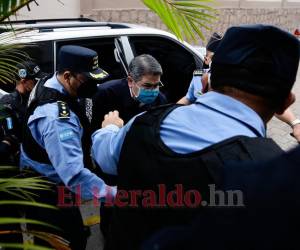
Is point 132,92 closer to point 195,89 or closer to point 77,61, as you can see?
point 77,61

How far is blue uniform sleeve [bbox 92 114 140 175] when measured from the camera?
1464 millimetres

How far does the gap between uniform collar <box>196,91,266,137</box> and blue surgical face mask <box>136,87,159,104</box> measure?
159cm

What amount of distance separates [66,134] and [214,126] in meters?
1.09

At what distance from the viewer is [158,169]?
3.63 ft

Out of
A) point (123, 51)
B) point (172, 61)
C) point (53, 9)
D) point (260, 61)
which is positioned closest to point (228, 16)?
point (53, 9)

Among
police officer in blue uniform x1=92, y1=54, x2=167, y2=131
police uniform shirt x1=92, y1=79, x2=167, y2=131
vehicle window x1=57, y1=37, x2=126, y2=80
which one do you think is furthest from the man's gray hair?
A: vehicle window x1=57, y1=37, x2=126, y2=80

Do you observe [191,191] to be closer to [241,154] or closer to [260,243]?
[241,154]

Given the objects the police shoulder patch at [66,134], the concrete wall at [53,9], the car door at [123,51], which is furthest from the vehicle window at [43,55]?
the concrete wall at [53,9]

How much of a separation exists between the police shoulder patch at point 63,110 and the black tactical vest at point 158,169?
2.68 ft

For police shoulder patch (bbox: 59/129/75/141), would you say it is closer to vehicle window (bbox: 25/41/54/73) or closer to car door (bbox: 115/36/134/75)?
vehicle window (bbox: 25/41/54/73)

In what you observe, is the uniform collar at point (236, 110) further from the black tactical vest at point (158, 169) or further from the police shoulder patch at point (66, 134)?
the police shoulder patch at point (66, 134)

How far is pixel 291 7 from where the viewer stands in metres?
14.1

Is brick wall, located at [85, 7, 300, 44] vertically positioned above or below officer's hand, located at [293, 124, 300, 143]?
below

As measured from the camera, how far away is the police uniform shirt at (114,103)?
2850 mm
